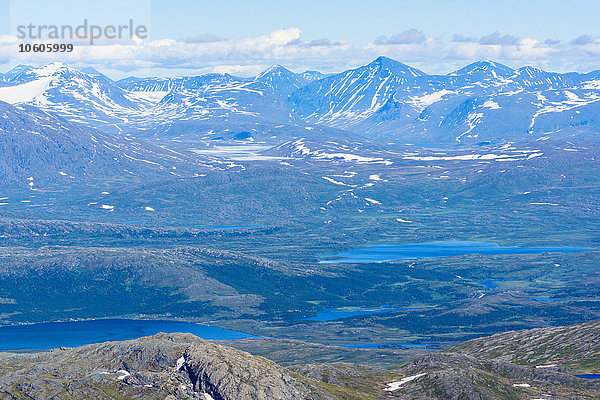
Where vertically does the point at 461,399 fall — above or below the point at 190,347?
below

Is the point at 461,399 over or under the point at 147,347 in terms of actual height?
under

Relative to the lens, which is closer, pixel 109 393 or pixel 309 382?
pixel 109 393

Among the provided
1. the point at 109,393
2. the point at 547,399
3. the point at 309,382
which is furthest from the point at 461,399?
the point at 109,393

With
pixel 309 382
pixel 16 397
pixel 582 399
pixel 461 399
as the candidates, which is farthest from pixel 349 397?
pixel 16 397

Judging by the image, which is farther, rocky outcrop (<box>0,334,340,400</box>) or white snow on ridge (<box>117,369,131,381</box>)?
white snow on ridge (<box>117,369,131,381</box>)

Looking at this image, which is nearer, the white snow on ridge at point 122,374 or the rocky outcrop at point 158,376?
the rocky outcrop at point 158,376

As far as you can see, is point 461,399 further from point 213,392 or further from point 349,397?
point 213,392

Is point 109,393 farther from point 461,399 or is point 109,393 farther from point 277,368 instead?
point 461,399

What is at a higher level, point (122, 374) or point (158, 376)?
point (158, 376)

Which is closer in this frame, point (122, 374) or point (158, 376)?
point (158, 376)

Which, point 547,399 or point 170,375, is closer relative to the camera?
point 170,375
